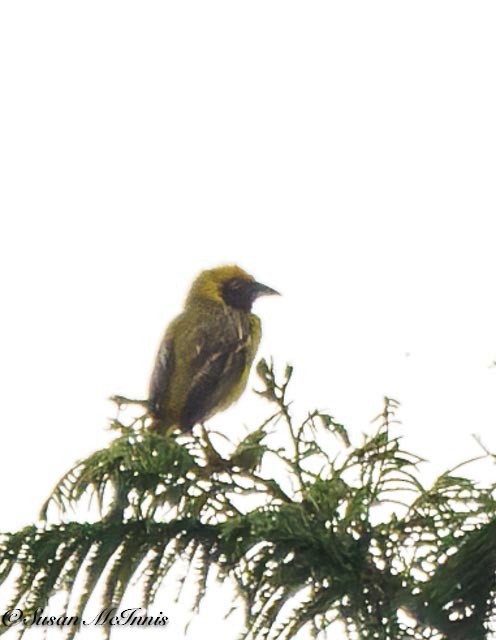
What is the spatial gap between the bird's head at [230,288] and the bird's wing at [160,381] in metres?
0.41

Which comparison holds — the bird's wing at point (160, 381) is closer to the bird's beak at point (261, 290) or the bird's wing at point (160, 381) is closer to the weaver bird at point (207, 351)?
the weaver bird at point (207, 351)

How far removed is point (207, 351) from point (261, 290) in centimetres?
43

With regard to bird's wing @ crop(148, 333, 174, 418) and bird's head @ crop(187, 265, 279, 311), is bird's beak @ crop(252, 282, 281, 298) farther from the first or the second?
bird's wing @ crop(148, 333, 174, 418)

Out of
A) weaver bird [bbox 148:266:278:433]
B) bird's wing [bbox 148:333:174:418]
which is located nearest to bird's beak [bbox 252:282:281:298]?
weaver bird [bbox 148:266:278:433]

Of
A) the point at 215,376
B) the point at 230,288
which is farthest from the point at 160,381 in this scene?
the point at 230,288

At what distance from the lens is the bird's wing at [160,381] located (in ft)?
8.91

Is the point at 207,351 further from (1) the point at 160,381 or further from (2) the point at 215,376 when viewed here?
(1) the point at 160,381

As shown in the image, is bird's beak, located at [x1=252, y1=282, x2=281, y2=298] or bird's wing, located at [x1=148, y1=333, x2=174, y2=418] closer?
bird's wing, located at [x1=148, y1=333, x2=174, y2=418]

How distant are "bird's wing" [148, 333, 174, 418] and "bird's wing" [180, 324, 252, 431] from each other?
63 mm

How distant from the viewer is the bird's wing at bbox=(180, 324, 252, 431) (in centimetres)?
269

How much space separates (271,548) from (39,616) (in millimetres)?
288

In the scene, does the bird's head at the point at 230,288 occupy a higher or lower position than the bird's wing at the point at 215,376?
higher

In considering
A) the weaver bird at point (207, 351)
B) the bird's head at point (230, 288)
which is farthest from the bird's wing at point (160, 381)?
the bird's head at point (230, 288)

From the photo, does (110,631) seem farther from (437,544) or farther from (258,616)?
(437,544)
